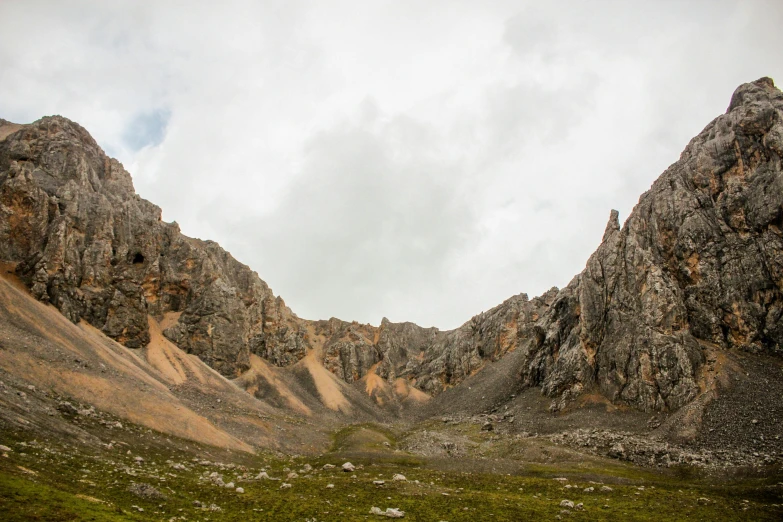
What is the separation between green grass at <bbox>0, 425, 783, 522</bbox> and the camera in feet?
79.8

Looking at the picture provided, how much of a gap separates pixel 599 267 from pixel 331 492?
102 meters

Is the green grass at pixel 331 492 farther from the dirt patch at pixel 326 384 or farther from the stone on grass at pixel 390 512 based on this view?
the dirt patch at pixel 326 384

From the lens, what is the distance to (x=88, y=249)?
11544 centimetres

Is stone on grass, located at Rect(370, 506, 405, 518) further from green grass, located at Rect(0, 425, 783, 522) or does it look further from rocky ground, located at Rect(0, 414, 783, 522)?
green grass, located at Rect(0, 425, 783, 522)

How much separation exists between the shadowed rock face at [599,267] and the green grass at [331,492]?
47527 millimetres

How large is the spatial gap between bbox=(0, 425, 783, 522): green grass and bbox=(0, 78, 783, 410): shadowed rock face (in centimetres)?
4753

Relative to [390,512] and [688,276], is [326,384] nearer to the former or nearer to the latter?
[688,276]

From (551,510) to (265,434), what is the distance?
213 feet

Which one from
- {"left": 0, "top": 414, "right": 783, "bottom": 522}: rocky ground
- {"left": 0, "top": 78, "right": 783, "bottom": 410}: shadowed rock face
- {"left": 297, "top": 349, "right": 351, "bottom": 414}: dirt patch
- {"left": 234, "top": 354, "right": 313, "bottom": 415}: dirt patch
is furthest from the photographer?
{"left": 297, "top": 349, "right": 351, "bottom": 414}: dirt patch

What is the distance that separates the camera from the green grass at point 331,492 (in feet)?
79.8

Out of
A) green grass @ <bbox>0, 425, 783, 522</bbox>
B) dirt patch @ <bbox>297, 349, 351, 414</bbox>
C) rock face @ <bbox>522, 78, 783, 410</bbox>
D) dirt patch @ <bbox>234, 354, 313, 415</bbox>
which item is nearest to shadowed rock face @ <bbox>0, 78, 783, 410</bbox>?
rock face @ <bbox>522, 78, 783, 410</bbox>

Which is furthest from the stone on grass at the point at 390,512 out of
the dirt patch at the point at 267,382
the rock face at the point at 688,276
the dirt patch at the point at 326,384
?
the dirt patch at the point at 326,384

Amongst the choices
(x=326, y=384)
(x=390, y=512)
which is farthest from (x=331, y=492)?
(x=326, y=384)

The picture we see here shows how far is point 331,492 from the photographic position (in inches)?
1597
